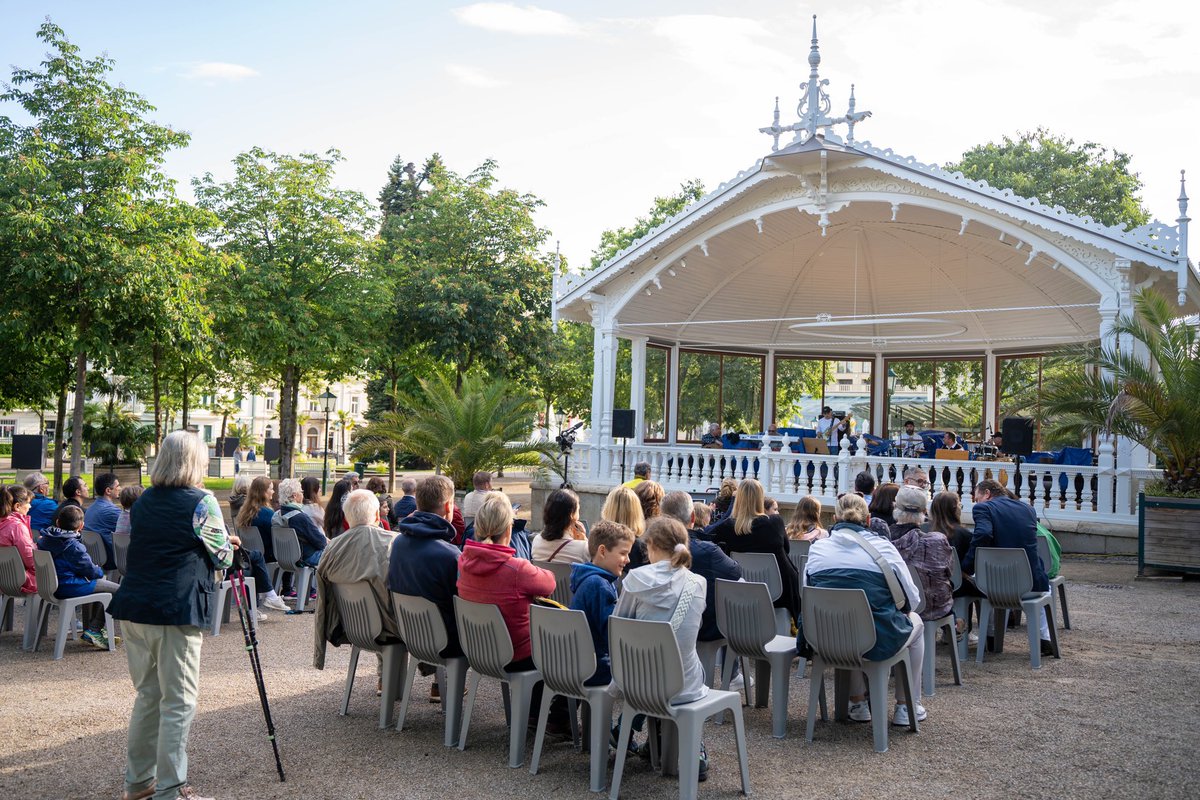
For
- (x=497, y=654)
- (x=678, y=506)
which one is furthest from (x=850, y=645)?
(x=497, y=654)

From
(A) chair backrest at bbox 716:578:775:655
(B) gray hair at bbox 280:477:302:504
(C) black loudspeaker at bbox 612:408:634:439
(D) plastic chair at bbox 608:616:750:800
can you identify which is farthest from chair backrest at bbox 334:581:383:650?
(C) black loudspeaker at bbox 612:408:634:439

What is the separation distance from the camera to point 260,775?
14.9 ft

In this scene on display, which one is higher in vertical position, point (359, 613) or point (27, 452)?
point (27, 452)

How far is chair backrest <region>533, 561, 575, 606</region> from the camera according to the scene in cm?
539

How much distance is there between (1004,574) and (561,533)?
3337 millimetres

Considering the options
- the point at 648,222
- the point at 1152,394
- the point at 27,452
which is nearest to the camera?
the point at 1152,394

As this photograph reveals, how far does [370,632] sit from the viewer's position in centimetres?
532

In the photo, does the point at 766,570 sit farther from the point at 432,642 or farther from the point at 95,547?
the point at 95,547

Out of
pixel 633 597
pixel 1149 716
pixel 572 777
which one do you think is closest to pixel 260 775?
pixel 572 777

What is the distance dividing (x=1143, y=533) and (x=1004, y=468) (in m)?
2.13

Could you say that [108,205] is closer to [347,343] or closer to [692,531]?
[347,343]

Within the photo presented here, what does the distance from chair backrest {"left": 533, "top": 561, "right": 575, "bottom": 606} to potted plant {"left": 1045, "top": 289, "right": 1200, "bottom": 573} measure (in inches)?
315

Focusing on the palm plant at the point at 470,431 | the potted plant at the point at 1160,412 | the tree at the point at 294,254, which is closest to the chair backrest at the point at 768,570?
the potted plant at the point at 1160,412

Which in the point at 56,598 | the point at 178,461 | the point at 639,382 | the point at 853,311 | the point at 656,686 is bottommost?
the point at 56,598
